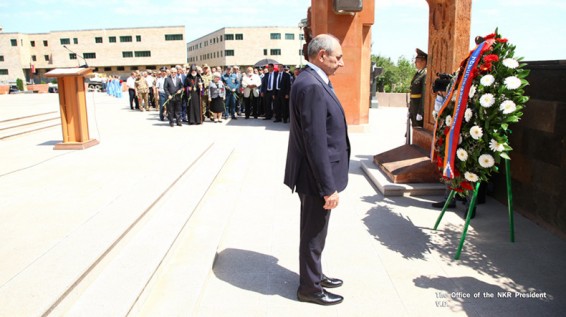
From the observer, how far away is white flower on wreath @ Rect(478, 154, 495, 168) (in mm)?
3752

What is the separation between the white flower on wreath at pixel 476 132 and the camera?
150 inches

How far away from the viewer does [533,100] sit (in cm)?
476

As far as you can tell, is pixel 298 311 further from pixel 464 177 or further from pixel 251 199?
pixel 251 199

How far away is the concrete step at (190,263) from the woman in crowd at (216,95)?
27.4ft

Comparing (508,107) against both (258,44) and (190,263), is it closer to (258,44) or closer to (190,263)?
(190,263)

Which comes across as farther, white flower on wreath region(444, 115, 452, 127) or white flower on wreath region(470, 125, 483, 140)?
white flower on wreath region(444, 115, 452, 127)

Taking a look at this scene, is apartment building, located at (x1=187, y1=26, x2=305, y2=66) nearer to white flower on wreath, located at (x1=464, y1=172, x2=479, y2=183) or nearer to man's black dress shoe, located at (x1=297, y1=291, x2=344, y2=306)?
white flower on wreath, located at (x1=464, y1=172, x2=479, y2=183)

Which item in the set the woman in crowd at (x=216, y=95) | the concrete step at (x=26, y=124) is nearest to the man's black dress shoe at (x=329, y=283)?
the concrete step at (x=26, y=124)

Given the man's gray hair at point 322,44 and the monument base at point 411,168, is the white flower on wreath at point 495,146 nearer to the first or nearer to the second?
the man's gray hair at point 322,44

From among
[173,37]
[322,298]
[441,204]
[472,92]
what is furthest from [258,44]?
[322,298]

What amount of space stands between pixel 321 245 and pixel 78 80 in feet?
24.3

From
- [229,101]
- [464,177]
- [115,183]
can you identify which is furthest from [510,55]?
[229,101]

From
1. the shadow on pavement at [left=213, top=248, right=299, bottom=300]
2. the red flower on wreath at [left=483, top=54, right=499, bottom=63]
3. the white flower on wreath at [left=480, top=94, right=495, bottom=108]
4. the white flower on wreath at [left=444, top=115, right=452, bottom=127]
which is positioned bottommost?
the shadow on pavement at [left=213, top=248, right=299, bottom=300]

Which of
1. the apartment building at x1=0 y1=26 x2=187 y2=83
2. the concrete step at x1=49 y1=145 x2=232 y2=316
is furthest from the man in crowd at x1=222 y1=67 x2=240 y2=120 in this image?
the apartment building at x1=0 y1=26 x2=187 y2=83
